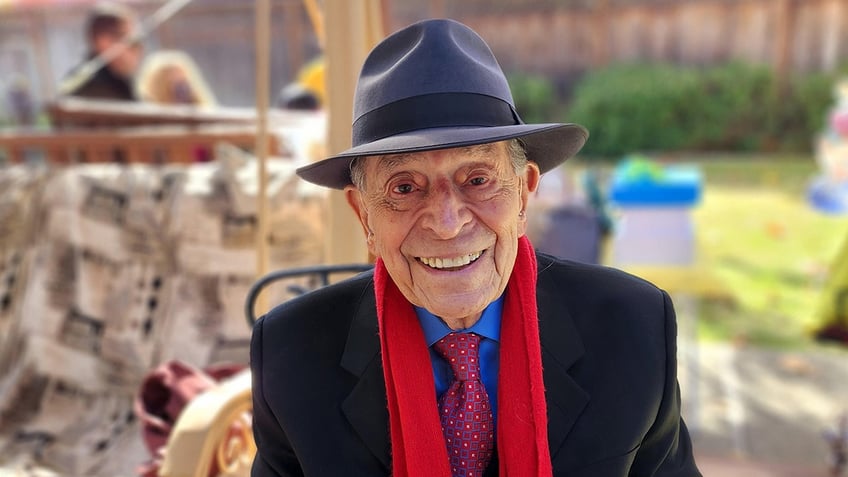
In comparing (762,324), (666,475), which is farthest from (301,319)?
(762,324)

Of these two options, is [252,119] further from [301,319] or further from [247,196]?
[301,319]

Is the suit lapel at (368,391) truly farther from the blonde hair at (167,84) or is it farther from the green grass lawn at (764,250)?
the blonde hair at (167,84)

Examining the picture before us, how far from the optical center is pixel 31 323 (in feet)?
10.3

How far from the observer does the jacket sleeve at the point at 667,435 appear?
1.35 meters

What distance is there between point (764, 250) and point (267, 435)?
239 inches

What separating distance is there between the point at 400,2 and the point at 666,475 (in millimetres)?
11201

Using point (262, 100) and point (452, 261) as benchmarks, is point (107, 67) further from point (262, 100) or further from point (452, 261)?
point (452, 261)

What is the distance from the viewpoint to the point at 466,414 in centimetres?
132

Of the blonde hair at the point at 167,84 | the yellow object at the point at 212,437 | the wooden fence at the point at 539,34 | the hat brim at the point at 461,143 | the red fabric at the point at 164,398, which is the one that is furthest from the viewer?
the wooden fence at the point at 539,34

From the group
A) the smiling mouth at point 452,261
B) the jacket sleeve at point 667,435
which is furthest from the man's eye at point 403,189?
the jacket sleeve at point 667,435

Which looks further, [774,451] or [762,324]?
[762,324]

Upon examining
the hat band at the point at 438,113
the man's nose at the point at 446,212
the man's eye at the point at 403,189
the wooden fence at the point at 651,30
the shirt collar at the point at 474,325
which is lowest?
the shirt collar at the point at 474,325

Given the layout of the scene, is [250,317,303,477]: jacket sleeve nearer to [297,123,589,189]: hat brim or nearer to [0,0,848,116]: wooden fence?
[297,123,589,189]: hat brim

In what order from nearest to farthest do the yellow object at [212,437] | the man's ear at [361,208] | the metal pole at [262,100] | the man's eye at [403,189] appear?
1. the man's eye at [403,189]
2. the man's ear at [361,208]
3. the yellow object at [212,437]
4. the metal pole at [262,100]
